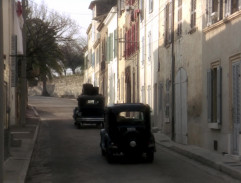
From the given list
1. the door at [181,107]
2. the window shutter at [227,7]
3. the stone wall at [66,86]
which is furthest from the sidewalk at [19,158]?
the stone wall at [66,86]

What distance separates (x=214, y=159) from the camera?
17.1m

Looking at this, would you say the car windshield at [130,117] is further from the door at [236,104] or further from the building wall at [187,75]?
the building wall at [187,75]

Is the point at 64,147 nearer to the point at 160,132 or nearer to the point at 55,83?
the point at 160,132

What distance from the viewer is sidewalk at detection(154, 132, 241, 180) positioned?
1472cm

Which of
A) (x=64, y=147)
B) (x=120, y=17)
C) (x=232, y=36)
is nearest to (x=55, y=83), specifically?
(x=120, y=17)

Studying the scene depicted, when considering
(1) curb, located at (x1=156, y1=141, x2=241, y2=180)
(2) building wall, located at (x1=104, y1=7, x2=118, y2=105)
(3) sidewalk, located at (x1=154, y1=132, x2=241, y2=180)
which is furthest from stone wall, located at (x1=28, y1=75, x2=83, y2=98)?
(1) curb, located at (x1=156, y1=141, x2=241, y2=180)

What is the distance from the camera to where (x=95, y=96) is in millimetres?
35938

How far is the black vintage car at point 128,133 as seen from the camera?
682 inches

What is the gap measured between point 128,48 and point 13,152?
69.9 ft

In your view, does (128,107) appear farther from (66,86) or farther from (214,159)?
(66,86)

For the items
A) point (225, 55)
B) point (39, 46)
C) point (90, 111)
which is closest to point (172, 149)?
point (225, 55)

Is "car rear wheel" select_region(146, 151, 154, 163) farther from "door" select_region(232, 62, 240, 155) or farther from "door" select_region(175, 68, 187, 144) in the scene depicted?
"door" select_region(175, 68, 187, 144)

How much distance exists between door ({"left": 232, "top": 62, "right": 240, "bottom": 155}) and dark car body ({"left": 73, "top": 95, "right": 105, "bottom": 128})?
57.2 feet

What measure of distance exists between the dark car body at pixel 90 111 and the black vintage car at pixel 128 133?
1629 cm
